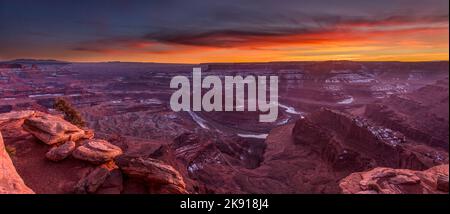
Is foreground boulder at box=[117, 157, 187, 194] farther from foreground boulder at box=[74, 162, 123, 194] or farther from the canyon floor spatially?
foreground boulder at box=[74, 162, 123, 194]

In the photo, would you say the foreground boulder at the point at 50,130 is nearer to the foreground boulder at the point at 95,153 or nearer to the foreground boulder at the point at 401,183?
the foreground boulder at the point at 95,153

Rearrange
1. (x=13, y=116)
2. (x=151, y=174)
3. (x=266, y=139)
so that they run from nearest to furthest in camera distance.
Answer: (x=151, y=174), (x=13, y=116), (x=266, y=139)

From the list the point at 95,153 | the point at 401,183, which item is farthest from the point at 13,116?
the point at 401,183

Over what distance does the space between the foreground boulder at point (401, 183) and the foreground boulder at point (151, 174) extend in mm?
8732

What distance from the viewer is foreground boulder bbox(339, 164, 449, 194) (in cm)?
1272

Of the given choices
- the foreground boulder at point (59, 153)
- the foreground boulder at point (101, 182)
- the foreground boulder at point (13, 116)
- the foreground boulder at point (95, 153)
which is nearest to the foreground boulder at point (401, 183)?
the foreground boulder at point (101, 182)

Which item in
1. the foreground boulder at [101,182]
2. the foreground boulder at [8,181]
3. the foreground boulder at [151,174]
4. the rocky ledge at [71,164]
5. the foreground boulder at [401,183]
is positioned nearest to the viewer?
the foreground boulder at [8,181]

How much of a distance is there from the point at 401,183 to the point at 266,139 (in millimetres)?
27077

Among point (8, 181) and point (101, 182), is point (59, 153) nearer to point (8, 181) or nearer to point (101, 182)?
point (101, 182)

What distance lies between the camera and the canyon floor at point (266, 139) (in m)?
10.2

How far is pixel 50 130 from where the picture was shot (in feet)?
37.0

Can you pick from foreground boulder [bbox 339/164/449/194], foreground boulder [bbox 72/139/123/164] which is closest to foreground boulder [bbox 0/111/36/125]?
foreground boulder [bbox 72/139/123/164]

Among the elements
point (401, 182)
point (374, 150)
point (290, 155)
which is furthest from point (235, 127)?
point (401, 182)
